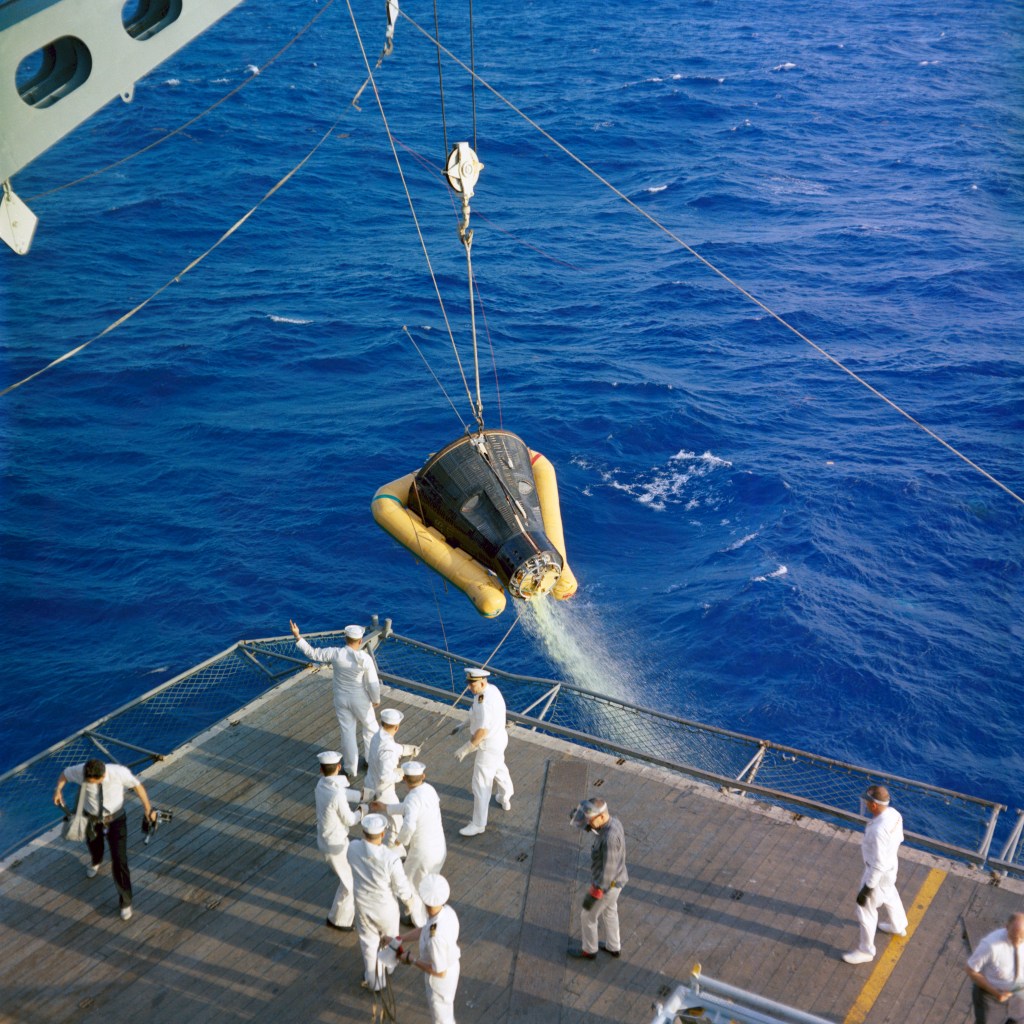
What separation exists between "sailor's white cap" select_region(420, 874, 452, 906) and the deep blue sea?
630 inches

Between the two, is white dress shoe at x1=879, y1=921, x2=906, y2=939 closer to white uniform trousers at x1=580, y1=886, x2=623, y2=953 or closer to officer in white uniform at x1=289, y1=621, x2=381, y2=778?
white uniform trousers at x1=580, y1=886, x2=623, y2=953

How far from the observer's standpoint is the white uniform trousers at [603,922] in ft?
45.2

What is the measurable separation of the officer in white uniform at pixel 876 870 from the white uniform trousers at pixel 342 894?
6.23 metres

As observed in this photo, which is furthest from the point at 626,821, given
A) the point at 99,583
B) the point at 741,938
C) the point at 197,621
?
the point at 99,583

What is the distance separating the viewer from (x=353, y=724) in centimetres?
1739

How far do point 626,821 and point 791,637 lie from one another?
14661 mm

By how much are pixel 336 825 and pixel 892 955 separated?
7088 mm

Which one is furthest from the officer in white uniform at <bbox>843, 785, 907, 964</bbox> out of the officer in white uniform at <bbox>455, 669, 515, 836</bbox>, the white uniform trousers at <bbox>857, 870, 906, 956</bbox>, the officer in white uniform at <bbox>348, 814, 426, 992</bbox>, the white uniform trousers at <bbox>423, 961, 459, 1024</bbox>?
the officer in white uniform at <bbox>348, 814, 426, 992</bbox>

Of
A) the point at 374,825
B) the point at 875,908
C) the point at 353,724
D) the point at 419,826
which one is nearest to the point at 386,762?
the point at 419,826

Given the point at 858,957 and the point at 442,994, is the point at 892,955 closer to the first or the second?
the point at 858,957

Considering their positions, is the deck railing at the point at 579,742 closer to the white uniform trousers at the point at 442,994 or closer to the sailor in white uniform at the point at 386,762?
the sailor in white uniform at the point at 386,762

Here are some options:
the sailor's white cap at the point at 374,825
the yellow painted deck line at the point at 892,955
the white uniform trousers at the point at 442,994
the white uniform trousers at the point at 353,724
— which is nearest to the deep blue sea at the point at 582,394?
the yellow painted deck line at the point at 892,955

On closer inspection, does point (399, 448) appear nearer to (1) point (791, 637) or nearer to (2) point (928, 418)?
(1) point (791, 637)

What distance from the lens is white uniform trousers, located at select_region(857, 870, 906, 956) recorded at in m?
14.0
